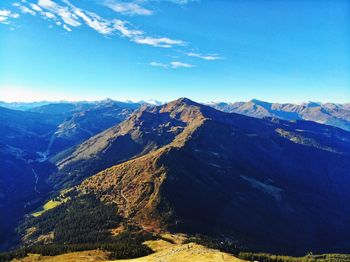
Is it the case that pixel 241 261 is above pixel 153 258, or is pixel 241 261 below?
above

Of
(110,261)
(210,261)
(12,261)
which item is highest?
(210,261)

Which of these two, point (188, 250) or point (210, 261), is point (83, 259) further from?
point (210, 261)

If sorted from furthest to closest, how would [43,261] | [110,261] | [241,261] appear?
[43,261], [110,261], [241,261]

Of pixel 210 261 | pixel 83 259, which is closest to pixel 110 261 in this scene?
pixel 83 259

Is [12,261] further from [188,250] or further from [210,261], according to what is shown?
[210,261]

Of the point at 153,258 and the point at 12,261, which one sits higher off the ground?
the point at 153,258

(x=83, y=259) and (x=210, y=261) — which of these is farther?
(x=83, y=259)

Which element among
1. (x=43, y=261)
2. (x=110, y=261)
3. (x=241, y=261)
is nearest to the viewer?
(x=241, y=261)

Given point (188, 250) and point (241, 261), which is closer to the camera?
point (241, 261)

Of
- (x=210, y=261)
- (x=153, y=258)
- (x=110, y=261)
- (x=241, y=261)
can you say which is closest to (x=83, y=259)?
(x=110, y=261)
